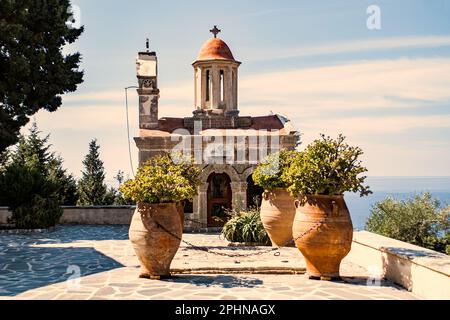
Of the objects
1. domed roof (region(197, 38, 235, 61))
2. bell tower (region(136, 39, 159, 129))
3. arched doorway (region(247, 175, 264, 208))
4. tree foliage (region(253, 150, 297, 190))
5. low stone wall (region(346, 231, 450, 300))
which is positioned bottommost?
low stone wall (region(346, 231, 450, 300))

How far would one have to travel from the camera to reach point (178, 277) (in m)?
9.59

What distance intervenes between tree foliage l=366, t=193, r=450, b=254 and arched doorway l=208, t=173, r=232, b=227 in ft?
23.5

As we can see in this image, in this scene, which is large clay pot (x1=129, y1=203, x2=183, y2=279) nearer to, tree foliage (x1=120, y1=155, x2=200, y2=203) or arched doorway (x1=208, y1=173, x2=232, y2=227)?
tree foliage (x1=120, y1=155, x2=200, y2=203)

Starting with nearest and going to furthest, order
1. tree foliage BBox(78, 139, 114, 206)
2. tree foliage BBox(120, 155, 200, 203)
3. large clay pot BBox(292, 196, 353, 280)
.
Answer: large clay pot BBox(292, 196, 353, 280), tree foliage BBox(120, 155, 200, 203), tree foliage BBox(78, 139, 114, 206)

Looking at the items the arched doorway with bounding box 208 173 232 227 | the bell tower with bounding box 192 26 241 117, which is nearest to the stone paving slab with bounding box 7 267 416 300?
the arched doorway with bounding box 208 173 232 227

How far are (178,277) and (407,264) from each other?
14.8 feet

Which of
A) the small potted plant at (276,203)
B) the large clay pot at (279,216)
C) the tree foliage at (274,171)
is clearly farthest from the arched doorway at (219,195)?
the large clay pot at (279,216)

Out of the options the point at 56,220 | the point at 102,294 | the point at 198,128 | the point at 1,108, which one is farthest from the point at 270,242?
the point at 1,108

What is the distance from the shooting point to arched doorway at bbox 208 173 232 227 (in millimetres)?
19922

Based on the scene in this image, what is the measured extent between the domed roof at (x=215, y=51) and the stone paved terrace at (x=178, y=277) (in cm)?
1084

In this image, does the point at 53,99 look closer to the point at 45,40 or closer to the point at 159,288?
the point at 45,40

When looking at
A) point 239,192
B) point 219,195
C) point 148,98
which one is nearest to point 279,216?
point 239,192
